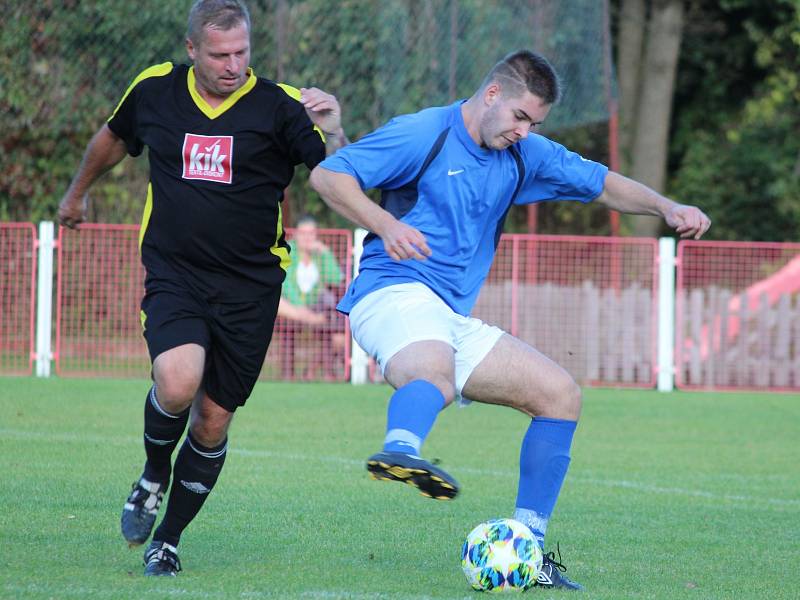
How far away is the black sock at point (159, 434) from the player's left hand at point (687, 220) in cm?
219

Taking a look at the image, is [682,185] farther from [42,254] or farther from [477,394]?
[477,394]

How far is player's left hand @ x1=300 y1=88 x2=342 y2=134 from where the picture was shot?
5.67 metres

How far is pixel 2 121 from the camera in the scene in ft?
63.2

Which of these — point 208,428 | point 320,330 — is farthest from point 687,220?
point 320,330

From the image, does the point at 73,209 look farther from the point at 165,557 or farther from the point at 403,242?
the point at 403,242

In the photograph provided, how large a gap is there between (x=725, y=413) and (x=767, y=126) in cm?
1590

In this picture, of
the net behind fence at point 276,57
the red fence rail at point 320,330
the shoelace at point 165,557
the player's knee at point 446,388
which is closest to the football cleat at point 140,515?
the shoelace at point 165,557

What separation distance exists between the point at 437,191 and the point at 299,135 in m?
0.62

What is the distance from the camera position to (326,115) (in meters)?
5.70

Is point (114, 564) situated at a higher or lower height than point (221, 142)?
lower

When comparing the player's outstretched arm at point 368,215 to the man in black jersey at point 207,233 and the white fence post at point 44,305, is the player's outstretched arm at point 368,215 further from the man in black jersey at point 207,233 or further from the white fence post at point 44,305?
the white fence post at point 44,305

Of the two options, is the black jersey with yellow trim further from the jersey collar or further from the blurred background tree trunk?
the blurred background tree trunk

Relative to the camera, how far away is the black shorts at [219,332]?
5.43 metres

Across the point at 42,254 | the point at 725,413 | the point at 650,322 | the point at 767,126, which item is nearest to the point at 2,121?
the point at 42,254
